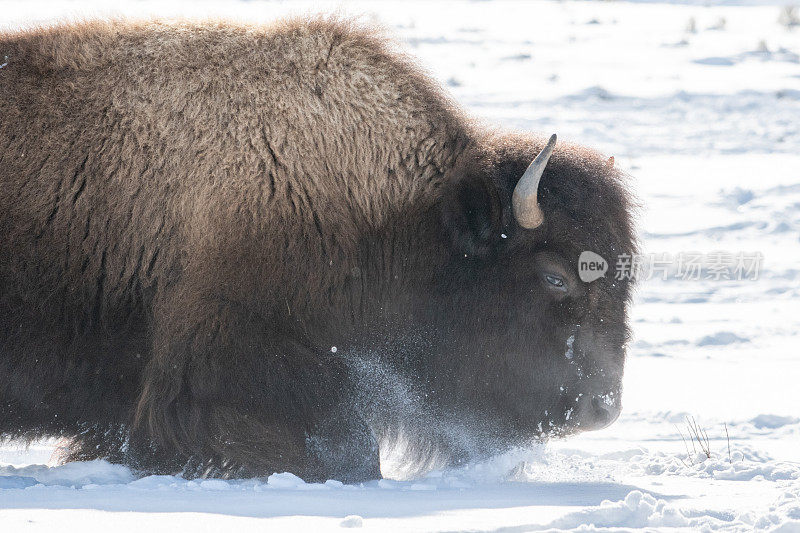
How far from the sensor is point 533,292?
3697mm

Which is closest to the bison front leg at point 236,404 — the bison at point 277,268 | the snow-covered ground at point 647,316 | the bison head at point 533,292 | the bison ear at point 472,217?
the bison at point 277,268

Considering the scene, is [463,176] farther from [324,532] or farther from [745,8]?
[745,8]

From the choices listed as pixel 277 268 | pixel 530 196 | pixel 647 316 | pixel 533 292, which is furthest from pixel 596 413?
pixel 647 316

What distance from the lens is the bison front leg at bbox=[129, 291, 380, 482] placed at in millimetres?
3479

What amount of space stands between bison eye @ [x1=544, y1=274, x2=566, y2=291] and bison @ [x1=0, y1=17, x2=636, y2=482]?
0.04 m

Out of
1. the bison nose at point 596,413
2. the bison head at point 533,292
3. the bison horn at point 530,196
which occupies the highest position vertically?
the bison horn at point 530,196

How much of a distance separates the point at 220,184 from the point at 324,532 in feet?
5.41

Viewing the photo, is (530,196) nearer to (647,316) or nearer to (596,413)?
(596,413)

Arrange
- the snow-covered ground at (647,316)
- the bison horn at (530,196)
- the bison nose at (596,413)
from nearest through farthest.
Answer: the snow-covered ground at (647,316), the bison horn at (530,196), the bison nose at (596,413)

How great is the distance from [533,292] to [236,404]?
45.2 inches

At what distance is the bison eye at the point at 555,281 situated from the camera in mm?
3658

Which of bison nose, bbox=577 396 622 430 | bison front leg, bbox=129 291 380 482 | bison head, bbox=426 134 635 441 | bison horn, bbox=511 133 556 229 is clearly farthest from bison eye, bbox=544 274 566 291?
bison front leg, bbox=129 291 380 482

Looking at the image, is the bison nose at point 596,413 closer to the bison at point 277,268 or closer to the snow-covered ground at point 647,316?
the bison at point 277,268

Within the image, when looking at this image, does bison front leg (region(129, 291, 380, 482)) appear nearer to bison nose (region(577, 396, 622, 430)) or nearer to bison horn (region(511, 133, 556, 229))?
bison nose (region(577, 396, 622, 430))
